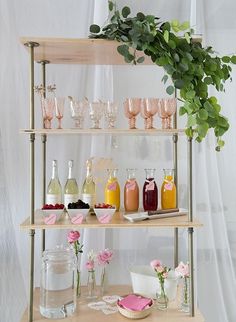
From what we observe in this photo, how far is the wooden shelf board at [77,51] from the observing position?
1.59 metres

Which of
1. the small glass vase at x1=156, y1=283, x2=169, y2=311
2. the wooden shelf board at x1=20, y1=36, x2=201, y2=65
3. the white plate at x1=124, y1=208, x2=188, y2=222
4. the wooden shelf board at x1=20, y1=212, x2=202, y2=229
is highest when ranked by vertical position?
the wooden shelf board at x1=20, y1=36, x2=201, y2=65

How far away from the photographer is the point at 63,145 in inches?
83.9

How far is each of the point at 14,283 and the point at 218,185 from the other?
116 centimetres

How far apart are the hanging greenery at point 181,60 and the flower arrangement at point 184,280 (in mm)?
549

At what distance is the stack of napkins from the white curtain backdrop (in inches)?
16.3

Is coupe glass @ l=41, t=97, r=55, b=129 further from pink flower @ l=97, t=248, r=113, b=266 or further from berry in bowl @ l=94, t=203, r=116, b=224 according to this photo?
pink flower @ l=97, t=248, r=113, b=266

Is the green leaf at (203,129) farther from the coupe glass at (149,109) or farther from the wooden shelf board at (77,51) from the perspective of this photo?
the wooden shelf board at (77,51)

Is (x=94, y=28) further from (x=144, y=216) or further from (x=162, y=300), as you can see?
(x=162, y=300)

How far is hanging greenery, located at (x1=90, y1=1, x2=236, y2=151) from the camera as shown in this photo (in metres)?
1.52

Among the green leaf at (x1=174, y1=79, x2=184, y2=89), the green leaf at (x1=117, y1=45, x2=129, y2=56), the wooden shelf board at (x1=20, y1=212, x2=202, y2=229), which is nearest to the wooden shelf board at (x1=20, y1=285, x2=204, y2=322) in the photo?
the wooden shelf board at (x1=20, y1=212, x2=202, y2=229)

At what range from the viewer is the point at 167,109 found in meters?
1.70

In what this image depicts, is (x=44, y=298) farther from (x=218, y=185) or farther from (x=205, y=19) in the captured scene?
(x=205, y=19)

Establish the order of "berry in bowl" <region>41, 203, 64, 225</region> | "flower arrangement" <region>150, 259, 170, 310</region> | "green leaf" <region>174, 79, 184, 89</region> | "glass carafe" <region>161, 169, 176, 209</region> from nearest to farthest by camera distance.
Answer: "green leaf" <region>174, 79, 184, 89</region> → "berry in bowl" <region>41, 203, 64, 225</region> → "flower arrangement" <region>150, 259, 170, 310</region> → "glass carafe" <region>161, 169, 176, 209</region>

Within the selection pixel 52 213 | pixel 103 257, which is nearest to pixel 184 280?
pixel 103 257
